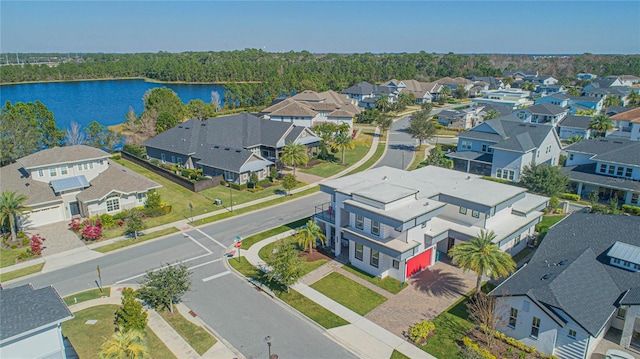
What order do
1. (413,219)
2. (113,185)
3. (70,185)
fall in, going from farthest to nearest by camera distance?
(113,185), (70,185), (413,219)

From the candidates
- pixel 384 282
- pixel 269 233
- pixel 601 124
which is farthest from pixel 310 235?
pixel 601 124

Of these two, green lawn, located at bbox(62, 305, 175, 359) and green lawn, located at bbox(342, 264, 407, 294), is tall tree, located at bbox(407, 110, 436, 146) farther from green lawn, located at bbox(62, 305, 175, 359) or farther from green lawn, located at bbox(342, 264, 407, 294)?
green lawn, located at bbox(62, 305, 175, 359)

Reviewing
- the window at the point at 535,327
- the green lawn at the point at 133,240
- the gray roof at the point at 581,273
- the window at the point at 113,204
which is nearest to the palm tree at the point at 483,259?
the gray roof at the point at 581,273

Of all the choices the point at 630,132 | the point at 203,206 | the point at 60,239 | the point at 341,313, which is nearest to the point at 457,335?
the point at 341,313

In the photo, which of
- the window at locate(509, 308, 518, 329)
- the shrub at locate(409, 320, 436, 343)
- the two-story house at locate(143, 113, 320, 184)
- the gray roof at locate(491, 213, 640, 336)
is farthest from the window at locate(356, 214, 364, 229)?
the two-story house at locate(143, 113, 320, 184)

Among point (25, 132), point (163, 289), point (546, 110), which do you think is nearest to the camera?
point (163, 289)

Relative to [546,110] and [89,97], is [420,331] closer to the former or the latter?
[546,110]

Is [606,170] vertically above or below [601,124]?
below
